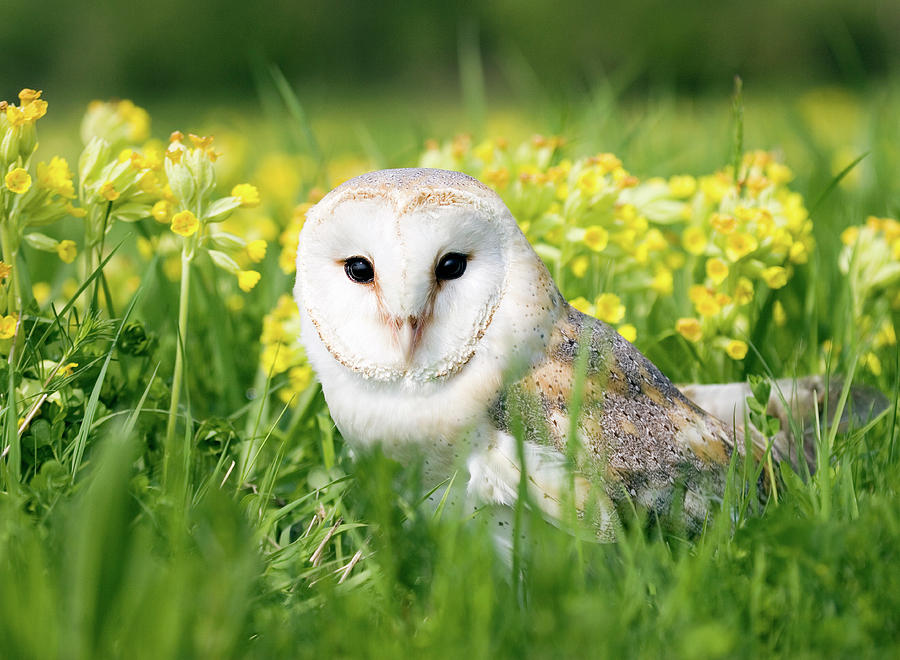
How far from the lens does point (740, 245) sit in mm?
1771

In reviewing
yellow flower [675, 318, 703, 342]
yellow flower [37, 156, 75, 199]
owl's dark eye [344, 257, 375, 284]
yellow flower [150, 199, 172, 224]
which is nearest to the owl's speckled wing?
owl's dark eye [344, 257, 375, 284]

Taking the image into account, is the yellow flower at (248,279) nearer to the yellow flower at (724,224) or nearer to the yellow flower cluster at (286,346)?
the yellow flower cluster at (286,346)

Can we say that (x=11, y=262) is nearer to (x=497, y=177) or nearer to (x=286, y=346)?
(x=286, y=346)

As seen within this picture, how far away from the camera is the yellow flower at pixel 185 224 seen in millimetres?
1420

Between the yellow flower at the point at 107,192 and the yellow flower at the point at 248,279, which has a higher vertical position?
the yellow flower at the point at 107,192

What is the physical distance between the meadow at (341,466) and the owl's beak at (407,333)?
0.18 metres

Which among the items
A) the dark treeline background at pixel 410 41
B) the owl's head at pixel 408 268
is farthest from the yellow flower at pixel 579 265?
the dark treeline background at pixel 410 41

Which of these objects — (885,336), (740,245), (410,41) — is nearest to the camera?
(740,245)

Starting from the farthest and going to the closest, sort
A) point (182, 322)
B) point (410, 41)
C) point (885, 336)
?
point (410, 41) → point (885, 336) → point (182, 322)

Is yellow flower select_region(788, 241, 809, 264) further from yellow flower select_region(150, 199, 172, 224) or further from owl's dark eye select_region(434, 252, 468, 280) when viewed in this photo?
yellow flower select_region(150, 199, 172, 224)

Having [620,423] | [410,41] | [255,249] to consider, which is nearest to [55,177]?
[255,249]

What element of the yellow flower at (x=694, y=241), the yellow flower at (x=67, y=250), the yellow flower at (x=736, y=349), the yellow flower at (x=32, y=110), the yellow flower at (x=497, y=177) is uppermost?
the yellow flower at (x=32, y=110)

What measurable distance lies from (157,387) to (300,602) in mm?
556

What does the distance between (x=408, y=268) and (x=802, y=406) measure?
0.83m
